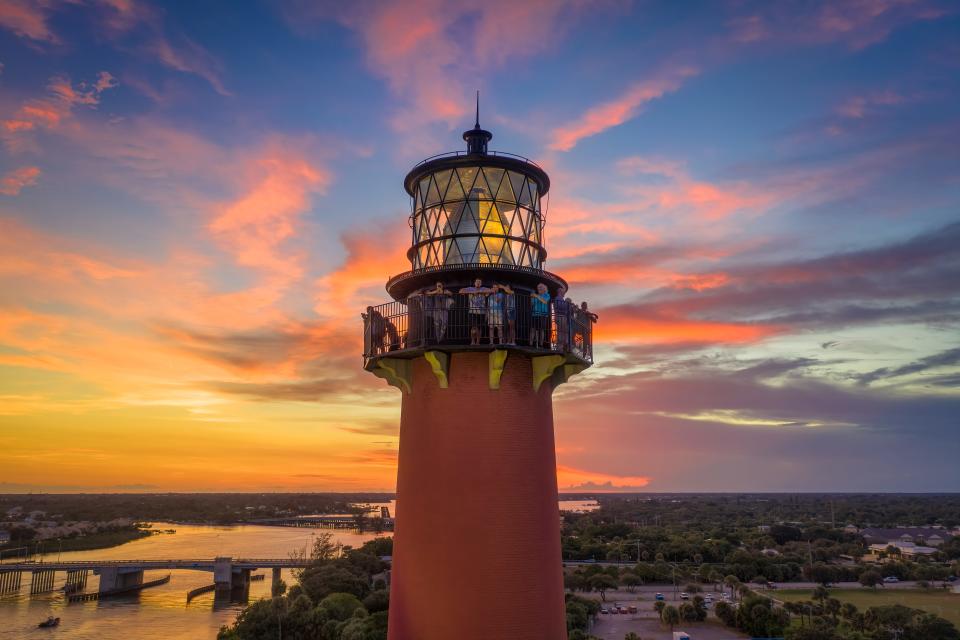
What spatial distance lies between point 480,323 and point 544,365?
4.24 ft

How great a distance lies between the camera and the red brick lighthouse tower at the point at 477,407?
402 inches

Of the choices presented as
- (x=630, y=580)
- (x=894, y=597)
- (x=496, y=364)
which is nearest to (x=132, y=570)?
(x=630, y=580)

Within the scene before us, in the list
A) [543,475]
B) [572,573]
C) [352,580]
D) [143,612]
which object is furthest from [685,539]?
[543,475]

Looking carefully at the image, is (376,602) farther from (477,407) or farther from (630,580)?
(477,407)

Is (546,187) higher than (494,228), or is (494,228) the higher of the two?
(546,187)

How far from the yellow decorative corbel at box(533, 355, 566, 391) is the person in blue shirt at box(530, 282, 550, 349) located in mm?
210

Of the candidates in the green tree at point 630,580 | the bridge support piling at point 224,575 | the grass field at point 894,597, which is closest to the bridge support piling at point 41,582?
the bridge support piling at point 224,575

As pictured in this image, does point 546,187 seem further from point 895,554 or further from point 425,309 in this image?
point 895,554

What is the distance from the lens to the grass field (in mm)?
62000

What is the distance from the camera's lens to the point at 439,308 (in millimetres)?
10445

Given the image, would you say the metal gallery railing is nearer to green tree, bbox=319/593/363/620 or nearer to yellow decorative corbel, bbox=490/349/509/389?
yellow decorative corbel, bbox=490/349/509/389

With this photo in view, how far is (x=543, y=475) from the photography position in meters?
11.0

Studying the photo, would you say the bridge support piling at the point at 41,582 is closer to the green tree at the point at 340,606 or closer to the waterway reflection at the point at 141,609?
the waterway reflection at the point at 141,609

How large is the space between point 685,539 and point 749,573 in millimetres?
24167
